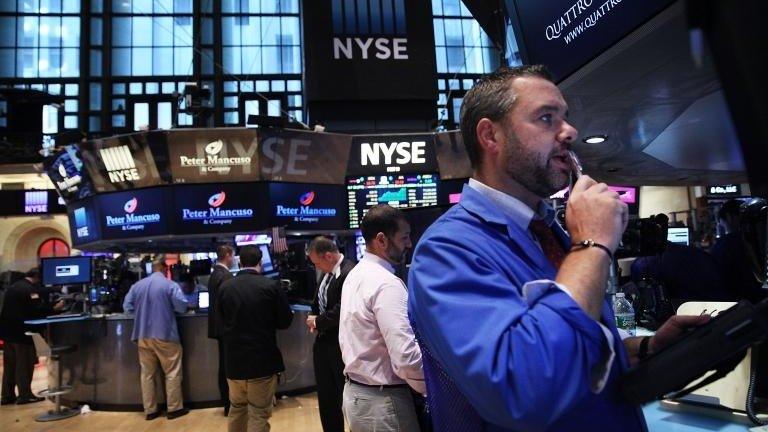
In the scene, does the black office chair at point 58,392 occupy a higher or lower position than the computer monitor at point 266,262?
lower

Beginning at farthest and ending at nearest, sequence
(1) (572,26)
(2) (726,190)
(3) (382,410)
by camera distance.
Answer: (2) (726,190)
(3) (382,410)
(1) (572,26)

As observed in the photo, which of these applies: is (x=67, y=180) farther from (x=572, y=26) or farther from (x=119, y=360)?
(x=572, y=26)

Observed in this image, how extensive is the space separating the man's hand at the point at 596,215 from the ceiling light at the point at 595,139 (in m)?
3.17

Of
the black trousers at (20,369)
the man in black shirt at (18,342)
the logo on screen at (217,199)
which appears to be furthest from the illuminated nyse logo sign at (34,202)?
the logo on screen at (217,199)

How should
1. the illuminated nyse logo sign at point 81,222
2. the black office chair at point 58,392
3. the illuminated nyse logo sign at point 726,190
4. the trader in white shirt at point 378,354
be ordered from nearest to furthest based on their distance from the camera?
the trader in white shirt at point 378,354, the black office chair at point 58,392, the illuminated nyse logo sign at point 81,222, the illuminated nyse logo sign at point 726,190

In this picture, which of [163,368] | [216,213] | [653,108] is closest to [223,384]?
[163,368]

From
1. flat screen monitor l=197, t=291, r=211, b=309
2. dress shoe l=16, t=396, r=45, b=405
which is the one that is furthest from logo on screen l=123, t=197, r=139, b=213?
dress shoe l=16, t=396, r=45, b=405

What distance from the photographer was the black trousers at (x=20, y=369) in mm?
7672

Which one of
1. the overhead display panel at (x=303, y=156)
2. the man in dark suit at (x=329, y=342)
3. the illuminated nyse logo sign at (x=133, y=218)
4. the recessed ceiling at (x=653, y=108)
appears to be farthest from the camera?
the illuminated nyse logo sign at (x=133, y=218)

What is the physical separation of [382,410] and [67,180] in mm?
8133

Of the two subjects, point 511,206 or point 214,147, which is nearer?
point 511,206

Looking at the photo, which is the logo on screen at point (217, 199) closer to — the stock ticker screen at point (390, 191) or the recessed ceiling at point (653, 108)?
Answer: the stock ticker screen at point (390, 191)

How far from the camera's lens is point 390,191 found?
8211 millimetres

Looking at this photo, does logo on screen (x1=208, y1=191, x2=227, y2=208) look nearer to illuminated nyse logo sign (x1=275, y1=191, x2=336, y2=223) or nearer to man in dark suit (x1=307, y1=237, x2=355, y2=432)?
illuminated nyse logo sign (x1=275, y1=191, x2=336, y2=223)
